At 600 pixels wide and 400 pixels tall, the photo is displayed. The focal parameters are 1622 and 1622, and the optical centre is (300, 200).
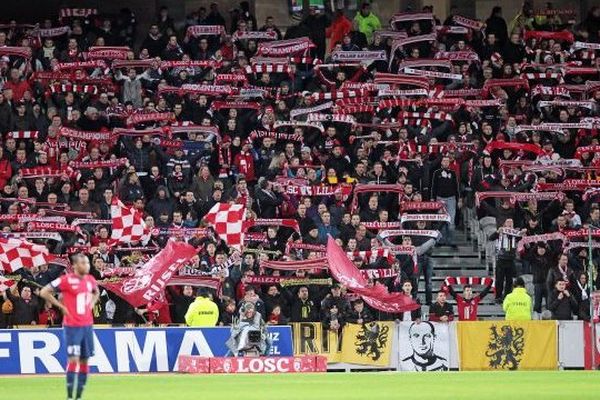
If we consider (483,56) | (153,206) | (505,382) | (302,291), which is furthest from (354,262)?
(483,56)

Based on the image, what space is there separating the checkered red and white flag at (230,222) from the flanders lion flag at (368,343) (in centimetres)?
310

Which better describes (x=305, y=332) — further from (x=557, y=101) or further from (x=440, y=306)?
(x=557, y=101)

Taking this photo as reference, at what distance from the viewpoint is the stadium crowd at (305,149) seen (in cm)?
3503

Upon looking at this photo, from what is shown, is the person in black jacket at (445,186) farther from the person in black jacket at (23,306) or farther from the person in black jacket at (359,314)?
the person in black jacket at (23,306)

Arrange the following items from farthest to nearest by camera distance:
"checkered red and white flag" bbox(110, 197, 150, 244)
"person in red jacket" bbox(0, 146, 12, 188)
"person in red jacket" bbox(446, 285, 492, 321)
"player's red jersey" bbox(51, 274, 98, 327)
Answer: "person in red jacket" bbox(0, 146, 12, 188), "checkered red and white flag" bbox(110, 197, 150, 244), "person in red jacket" bbox(446, 285, 492, 321), "player's red jersey" bbox(51, 274, 98, 327)

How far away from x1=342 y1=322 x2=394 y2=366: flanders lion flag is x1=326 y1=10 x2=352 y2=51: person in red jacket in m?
14.5

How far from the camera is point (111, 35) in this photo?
45.0 m

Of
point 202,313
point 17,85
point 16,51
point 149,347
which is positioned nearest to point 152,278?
point 202,313

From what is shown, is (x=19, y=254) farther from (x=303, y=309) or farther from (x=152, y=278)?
(x=303, y=309)

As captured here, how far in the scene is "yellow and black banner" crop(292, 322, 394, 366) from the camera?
33781 mm

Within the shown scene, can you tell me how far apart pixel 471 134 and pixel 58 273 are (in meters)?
11.8

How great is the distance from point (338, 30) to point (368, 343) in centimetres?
1530

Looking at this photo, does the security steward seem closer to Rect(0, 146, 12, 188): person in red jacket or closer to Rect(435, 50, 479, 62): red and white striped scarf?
Rect(0, 146, 12, 188): person in red jacket

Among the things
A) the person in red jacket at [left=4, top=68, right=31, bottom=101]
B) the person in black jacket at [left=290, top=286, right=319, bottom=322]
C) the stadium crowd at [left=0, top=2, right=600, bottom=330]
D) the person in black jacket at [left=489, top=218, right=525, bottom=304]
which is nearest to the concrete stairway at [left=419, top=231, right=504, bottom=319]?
the stadium crowd at [left=0, top=2, right=600, bottom=330]
